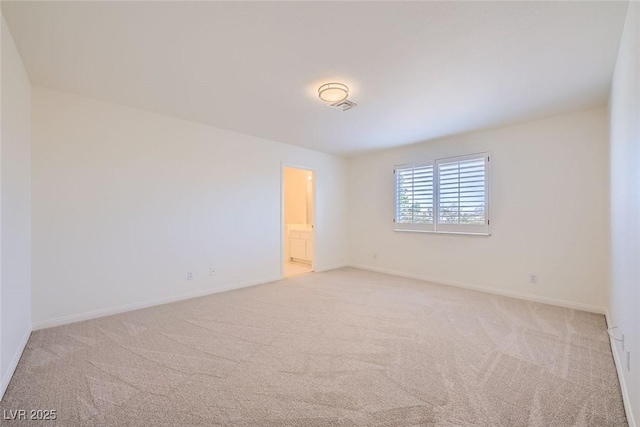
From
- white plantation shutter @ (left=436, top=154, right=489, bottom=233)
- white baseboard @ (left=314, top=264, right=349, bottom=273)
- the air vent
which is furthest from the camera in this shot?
white baseboard @ (left=314, top=264, right=349, bottom=273)

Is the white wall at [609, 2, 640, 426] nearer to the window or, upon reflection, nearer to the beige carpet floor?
the beige carpet floor

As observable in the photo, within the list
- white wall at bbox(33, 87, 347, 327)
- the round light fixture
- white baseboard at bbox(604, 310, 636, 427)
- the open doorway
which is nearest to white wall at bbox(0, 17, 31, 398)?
white wall at bbox(33, 87, 347, 327)

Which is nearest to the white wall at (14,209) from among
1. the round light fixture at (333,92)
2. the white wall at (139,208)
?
the white wall at (139,208)

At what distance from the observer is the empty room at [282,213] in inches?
71.6

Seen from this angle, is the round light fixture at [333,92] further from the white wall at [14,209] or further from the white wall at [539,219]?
the white wall at [539,219]

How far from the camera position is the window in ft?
14.4

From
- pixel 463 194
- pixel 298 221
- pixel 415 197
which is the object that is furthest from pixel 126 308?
pixel 463 194

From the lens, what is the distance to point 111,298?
3328mm

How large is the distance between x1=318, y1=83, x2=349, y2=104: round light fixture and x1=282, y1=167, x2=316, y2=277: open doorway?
3.42 meters

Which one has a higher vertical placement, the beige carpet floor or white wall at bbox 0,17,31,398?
white wall at bbox 0,17,31,398

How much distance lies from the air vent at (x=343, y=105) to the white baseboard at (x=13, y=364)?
11.5 ft

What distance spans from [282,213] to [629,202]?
14.1 feet

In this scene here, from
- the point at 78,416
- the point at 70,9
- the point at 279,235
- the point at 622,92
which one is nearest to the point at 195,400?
the point at 78,416

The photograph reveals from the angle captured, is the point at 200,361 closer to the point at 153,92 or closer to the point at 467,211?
the point at 153,92
